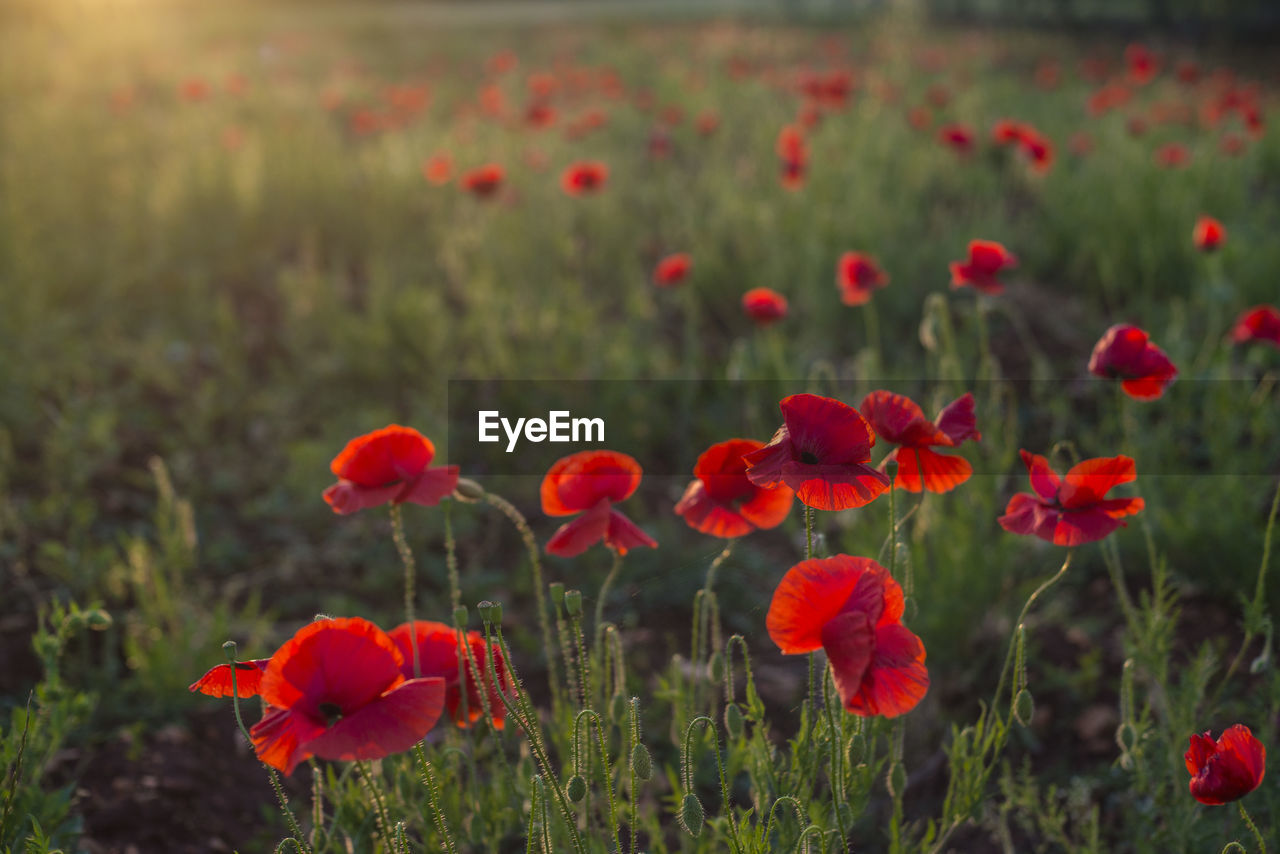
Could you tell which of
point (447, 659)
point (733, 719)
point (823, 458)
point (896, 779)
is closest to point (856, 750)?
point (896, 779)

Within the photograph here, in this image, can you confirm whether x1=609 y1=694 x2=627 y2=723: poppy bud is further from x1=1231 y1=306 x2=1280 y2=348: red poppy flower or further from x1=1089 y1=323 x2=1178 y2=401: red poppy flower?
x1=1231 y1=306 x2=1280 y2=348: red poppy flower

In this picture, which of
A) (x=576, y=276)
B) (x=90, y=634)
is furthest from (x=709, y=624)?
(x=576, y=276)

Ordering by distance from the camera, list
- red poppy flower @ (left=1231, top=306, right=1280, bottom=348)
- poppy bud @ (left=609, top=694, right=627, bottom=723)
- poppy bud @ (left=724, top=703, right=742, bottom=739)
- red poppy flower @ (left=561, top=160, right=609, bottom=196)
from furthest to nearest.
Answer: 1. red poppy flower @ (left=561, top=160, right=609, bottom=196)
2. red poppy flower @ (left=1231, top=306, right=1280, bottom=348)
3. poppy bud @ (left=609, top=694, right=627, bottom=723)
4. poppy bud @ (left=724, top=703, right=742, bottom=739)

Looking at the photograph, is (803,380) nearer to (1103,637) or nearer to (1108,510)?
(1103,637)

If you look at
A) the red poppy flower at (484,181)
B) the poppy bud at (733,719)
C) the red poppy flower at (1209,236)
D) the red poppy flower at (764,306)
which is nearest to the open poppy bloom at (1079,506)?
the poppy bud at (733,719)

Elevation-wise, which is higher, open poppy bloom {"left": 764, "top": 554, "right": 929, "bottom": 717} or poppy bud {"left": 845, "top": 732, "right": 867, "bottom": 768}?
open poppy bloom {"left": 764, "top": 554, "right": 929, "bottom": 717}

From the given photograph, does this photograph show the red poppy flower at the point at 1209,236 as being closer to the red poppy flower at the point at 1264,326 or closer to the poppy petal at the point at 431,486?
the red poppy flower at the point at 1264,326

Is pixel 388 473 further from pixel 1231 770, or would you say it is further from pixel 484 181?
pixel 484 181

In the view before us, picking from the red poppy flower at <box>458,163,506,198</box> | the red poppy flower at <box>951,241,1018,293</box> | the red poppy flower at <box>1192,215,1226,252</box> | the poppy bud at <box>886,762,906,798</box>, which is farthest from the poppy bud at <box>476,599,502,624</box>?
the red poppy flower at <box>458,163,506,198</box>
